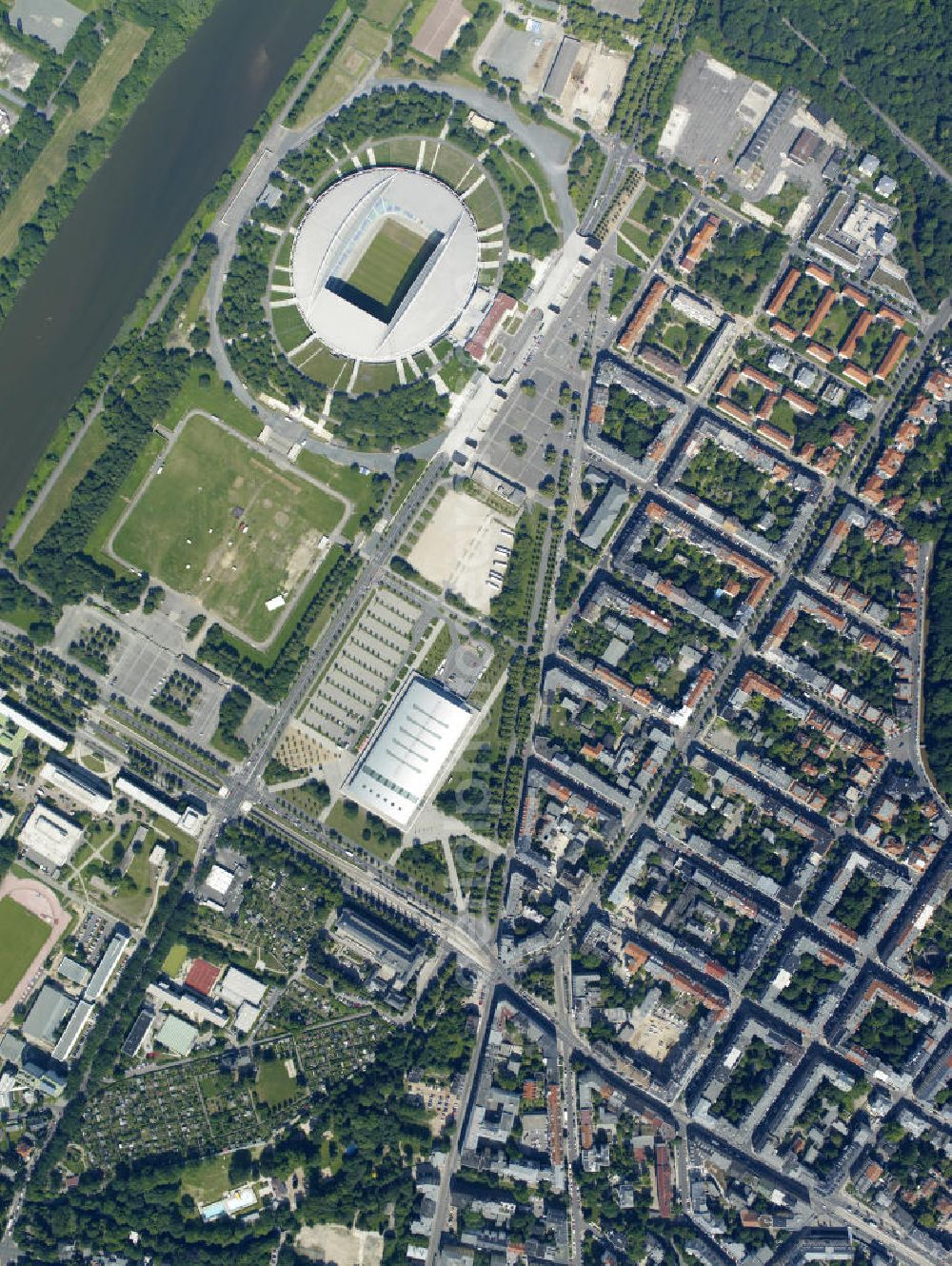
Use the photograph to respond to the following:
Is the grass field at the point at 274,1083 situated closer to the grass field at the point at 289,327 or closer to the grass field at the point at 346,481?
the grass field at the point at 346,481

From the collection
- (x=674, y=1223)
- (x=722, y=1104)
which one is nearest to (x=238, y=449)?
(x=722, y=1104)

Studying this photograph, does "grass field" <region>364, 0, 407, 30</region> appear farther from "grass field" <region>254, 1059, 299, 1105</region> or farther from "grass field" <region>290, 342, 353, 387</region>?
"grass field" <region>254, 1059, 299, 1105</region>

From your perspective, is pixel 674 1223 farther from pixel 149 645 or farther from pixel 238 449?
pixel 238 449

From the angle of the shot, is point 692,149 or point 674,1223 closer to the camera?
point 674,1223

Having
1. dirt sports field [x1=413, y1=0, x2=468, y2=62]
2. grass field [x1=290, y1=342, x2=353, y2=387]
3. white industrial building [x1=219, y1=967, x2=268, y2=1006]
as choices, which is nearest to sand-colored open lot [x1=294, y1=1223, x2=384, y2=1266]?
white industrial building [x1=219, y1=967, x2=268, y2=1006]

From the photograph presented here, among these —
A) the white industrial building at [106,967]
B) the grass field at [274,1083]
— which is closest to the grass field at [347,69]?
the white industrial building at [106,967]

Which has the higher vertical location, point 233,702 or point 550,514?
point 550,514
